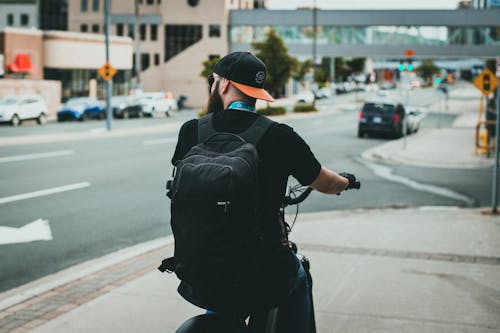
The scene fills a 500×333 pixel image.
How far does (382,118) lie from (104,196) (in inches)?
792

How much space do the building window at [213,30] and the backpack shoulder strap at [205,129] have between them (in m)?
73.1

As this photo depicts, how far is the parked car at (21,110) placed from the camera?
38656 mm

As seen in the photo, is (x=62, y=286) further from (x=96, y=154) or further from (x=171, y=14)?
(x=171, y=14)

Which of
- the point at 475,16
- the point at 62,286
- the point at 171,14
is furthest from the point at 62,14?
the point at 62,286

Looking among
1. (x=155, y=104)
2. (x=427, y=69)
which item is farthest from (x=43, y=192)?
(x=427, y=69)

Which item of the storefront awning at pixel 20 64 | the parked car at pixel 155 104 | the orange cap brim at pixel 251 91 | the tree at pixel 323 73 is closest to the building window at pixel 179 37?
the tree at pixel 323 73

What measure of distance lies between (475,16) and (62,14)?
1957 inches

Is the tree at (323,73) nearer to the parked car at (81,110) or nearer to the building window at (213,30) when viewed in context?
the building window at (213,30)

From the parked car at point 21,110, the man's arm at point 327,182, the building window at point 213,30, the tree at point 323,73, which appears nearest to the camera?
the man's arm at point 327,182

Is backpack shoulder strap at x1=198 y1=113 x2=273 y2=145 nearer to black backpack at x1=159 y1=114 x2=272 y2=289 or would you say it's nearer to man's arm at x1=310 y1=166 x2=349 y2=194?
black backpack at x1=159 y1=114 x2=272 y2=289

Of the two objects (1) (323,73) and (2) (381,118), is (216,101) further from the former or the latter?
(1) (323,73)

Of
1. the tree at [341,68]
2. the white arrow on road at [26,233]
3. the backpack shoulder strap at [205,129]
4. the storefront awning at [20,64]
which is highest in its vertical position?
the tree at [341,68]

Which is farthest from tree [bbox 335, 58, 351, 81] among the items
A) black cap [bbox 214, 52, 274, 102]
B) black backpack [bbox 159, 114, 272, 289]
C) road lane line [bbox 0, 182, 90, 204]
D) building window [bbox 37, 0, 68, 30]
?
black backpack [bbox 159, 114, 272, 289]

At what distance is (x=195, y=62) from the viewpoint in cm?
7544
